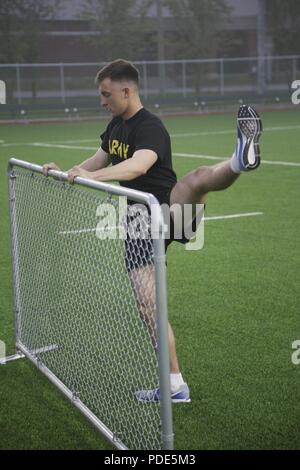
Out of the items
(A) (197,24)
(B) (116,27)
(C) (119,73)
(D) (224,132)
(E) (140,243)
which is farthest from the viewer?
(A) (197,24)

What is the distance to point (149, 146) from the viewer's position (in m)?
4.37

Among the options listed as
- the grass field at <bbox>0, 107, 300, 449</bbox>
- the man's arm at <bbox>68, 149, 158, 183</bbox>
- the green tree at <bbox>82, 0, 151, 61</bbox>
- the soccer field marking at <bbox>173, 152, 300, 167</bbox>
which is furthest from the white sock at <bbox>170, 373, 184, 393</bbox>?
the green tree at <bbox>82, 0, 151, 61</bbox>

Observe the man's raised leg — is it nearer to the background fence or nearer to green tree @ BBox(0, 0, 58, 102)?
the background fence

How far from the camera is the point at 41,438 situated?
4293 millimetres

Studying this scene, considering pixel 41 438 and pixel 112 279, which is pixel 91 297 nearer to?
pixel 112 279

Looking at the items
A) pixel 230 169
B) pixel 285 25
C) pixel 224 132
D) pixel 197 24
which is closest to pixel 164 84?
pixel 197 24

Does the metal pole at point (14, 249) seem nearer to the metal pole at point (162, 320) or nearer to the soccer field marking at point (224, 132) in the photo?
the metal pole at point (162, 320)

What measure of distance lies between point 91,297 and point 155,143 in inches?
40.2

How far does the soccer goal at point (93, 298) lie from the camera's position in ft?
12.5

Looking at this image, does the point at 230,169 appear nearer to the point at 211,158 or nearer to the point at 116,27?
the point at 211,158

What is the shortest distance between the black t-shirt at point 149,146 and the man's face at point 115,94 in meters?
0.10

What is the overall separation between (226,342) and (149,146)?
6.25 ft
